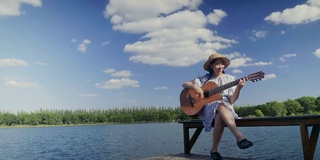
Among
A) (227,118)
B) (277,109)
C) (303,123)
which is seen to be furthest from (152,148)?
(277,109)

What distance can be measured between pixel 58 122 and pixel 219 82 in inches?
7764

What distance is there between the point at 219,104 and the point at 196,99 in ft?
1.83

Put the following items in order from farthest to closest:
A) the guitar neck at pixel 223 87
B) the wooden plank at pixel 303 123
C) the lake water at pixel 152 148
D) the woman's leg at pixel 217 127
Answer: the lake water at pixel 152 148
the guitar neck at pixel 223 87
the woman's leg at pixel 217 127
the wooden plank at pixel 303 123

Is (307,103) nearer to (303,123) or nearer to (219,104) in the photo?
(303,123)

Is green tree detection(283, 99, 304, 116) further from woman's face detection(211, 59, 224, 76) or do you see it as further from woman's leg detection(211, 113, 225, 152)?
woman's leg detection(211, 113, 225, 152)

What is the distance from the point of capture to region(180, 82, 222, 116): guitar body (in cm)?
551

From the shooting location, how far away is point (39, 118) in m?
188

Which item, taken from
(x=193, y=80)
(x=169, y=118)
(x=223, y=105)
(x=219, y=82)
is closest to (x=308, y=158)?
(x=223, y=105)

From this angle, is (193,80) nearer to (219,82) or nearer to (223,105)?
(219,82)

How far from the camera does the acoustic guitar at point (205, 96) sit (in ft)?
17.1

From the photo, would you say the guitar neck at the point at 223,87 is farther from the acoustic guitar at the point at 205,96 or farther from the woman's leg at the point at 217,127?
the woman's leg at the point at 217,127

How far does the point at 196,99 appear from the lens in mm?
5637

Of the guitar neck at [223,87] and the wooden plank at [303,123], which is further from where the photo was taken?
the guitar neck at [223,87]

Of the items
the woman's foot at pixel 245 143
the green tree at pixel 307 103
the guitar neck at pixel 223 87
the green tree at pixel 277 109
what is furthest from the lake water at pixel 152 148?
the green tree at pixel 307 103
